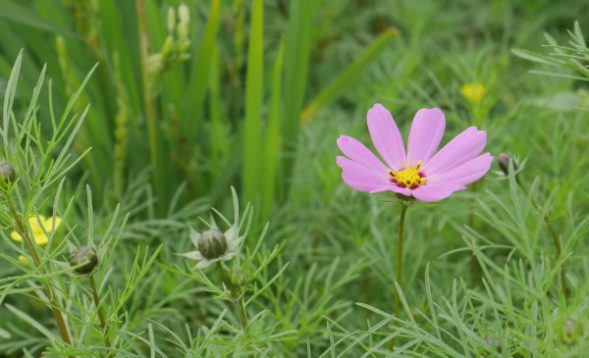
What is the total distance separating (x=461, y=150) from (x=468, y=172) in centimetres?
5

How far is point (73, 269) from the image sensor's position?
22.6 inches

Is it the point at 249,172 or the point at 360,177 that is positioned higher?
the point at 360,177

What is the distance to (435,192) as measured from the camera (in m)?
0.60

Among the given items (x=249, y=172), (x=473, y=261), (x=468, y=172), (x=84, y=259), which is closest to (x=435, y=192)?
(x=468, y=172)

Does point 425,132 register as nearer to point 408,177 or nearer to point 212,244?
point 408,177

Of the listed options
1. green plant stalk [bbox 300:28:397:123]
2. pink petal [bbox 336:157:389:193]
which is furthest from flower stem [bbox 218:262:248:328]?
green plant stalk [bbox 300:28:397:123]

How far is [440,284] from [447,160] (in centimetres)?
35

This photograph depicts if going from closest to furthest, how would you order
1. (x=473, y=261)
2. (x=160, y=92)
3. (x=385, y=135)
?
1. (x=385, y=135)
2. (x=473, y=261)
3. (x=160, y=92)

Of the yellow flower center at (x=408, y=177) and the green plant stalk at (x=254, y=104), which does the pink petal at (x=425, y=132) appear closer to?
the yellow flower center at (x=408, y=177)

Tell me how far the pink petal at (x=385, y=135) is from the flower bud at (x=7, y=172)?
31 cm

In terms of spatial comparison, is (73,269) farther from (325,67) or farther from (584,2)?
(584,2)

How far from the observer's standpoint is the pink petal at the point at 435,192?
0.58m

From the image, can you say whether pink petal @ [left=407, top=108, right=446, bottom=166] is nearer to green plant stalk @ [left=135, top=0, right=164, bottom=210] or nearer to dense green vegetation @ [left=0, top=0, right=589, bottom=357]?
dense green vegetation @ [left=0, top=0, right=589, bottom=357]

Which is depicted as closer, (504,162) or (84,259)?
(84,259)
